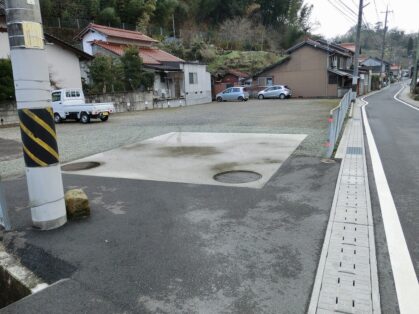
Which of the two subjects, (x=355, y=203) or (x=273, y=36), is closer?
(x=355, y=203)

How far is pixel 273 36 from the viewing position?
50.5 m

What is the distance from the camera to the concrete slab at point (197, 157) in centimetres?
614

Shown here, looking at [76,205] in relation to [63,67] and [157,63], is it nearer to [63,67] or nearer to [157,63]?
[63,67]

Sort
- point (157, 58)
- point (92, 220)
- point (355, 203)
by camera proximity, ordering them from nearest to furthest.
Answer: point (92, 220) < point (355, 203) < point (157, 58)

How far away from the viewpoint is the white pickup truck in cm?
1576

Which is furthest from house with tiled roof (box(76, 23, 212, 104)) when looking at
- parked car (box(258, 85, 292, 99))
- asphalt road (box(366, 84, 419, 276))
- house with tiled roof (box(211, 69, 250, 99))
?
asphalt road (box(366, 84, 419, 276))

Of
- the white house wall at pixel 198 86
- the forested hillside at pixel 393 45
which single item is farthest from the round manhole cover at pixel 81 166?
the forested hillside at pixel 393 45

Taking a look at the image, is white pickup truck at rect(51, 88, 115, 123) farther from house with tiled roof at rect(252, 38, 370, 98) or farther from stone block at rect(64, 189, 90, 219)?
house with tiled roof at rect(252, 38, 370, 98)

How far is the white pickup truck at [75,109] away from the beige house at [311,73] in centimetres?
2385

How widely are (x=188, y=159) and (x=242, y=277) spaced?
4.64m

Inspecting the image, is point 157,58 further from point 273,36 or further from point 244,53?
point 273,36

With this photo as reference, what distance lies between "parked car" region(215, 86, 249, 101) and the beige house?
16.5 ft

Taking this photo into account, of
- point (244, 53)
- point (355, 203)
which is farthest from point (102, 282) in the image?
point (244, 53)

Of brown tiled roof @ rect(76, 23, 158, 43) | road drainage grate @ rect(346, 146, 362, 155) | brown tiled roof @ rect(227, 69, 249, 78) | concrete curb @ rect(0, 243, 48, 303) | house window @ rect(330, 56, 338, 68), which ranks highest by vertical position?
brown tiled roof @ rect(76, 23, 158, 43)
